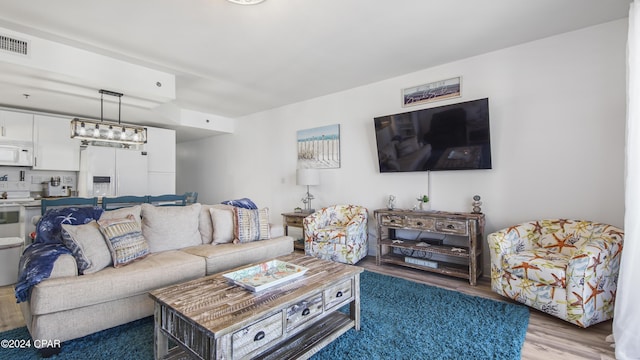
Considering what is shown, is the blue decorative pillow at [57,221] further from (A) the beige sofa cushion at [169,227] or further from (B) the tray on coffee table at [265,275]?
(B) the tray on coffee table at [265,275]

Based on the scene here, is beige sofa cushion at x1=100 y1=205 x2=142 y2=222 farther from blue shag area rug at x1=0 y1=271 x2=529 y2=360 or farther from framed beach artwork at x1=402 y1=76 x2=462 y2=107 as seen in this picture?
framed beach artwork at x1=402 y1=76 x2=462 y2=107

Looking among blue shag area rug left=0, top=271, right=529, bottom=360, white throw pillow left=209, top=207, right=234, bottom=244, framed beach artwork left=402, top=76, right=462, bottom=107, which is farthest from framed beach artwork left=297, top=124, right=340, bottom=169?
blue shag area rug left=0, top=271, right=529, bottom=360

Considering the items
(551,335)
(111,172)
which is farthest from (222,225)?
(111,172)

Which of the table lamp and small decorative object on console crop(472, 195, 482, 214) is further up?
the table lamp

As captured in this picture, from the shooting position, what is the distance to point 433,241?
12.0ft

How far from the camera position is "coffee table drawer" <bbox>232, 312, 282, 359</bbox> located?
1.47 metres

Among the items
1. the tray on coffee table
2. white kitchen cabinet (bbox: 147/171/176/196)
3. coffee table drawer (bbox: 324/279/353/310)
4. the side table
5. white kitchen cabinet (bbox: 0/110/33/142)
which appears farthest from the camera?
white kitchen cabinet (bbox: 147/171/176/196)

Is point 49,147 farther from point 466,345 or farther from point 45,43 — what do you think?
point 466,345

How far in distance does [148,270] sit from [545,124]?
3946 millimetres

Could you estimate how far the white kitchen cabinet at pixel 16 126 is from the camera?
171 inches

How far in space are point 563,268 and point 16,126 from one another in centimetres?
691

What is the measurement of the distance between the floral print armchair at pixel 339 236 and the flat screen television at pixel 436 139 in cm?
81

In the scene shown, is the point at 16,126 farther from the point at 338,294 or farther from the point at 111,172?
the point at 338,294

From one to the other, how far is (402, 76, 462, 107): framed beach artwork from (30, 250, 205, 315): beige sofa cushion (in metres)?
3.19
